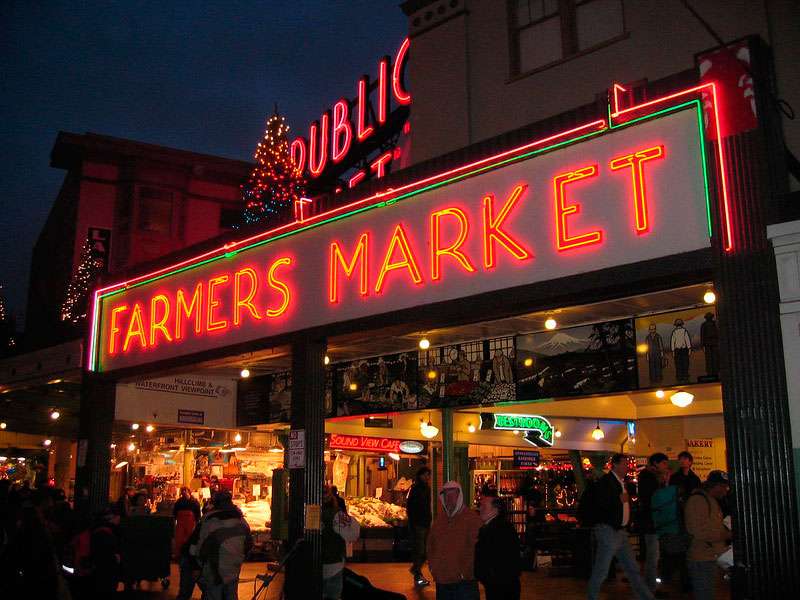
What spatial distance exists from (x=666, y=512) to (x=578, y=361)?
9.12 feet

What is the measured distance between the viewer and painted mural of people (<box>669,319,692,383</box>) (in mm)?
12305

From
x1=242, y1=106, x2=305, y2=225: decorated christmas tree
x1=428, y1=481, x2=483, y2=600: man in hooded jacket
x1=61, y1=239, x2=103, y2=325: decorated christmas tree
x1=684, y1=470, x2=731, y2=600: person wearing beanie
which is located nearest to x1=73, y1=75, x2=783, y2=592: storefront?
x1=428, y1=481, x2=483, y2=600: man in hooded jacket

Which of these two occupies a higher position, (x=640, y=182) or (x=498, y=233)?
(x=640, y=182)

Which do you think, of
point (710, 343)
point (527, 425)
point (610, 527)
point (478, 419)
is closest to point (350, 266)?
point (610, 527)

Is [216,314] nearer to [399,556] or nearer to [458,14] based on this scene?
[458,14]

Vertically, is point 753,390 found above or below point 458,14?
below

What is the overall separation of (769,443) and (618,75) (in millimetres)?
7711

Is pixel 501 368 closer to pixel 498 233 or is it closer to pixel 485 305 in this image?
pixel 485 305

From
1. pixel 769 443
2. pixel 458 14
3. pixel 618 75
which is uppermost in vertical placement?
pixel 458 14

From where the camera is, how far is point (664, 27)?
13.1 metres

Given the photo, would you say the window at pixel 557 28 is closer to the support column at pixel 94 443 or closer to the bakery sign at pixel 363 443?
the bakery sign at pixel 363 443

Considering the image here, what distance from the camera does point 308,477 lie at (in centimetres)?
1183

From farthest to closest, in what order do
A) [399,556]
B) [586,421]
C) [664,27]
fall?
[586,421] < [399,556] < [664,27]

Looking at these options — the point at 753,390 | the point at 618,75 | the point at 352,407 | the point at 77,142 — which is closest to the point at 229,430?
the point at 352,407
